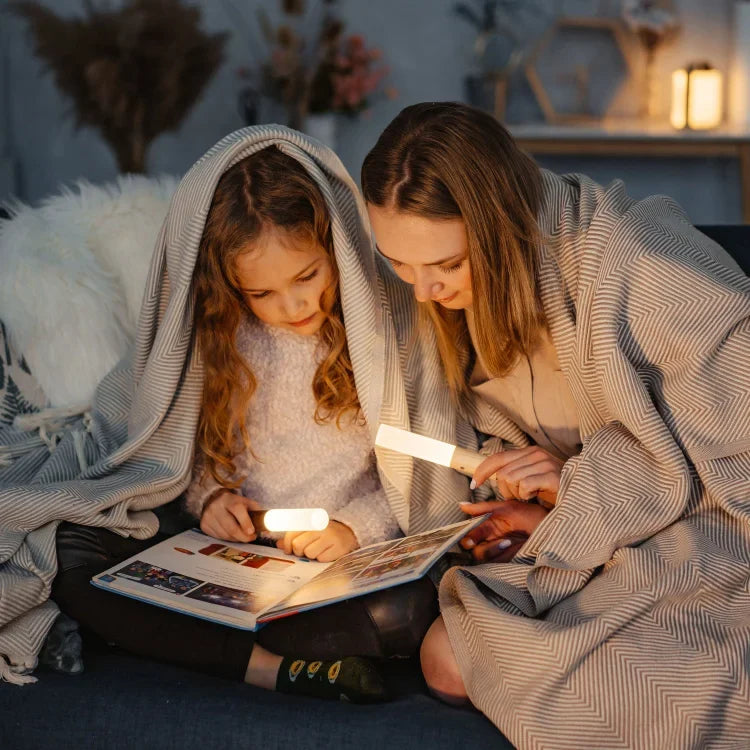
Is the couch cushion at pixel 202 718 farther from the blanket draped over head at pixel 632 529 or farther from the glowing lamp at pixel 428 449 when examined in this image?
the glowing lamp at pixel 428 449

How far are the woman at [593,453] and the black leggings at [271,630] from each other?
46 mm

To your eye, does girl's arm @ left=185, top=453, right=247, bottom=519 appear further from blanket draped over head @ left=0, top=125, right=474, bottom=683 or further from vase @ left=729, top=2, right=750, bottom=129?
vase @ left=729, top=2, right=750, bottom=129

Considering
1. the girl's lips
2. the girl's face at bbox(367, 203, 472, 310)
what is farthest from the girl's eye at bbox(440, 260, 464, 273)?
the girl's lips

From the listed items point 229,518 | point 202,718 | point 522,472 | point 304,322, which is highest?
point 304,322

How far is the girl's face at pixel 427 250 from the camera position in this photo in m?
1.25

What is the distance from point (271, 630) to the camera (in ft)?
4.05

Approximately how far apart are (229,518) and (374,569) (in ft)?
1.07

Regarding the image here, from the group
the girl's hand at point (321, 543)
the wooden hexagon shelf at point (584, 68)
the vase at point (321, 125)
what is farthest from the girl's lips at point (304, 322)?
the wooden hexagon shelf at point (584, 68)

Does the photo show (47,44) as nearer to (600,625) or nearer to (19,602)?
(19,602)

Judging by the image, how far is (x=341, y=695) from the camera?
1.17 metres

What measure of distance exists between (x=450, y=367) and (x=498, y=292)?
0.71 ft

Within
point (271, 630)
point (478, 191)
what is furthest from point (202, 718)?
point (478, 191)

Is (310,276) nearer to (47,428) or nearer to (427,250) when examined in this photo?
(427,250)

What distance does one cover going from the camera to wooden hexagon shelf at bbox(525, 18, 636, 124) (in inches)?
148
